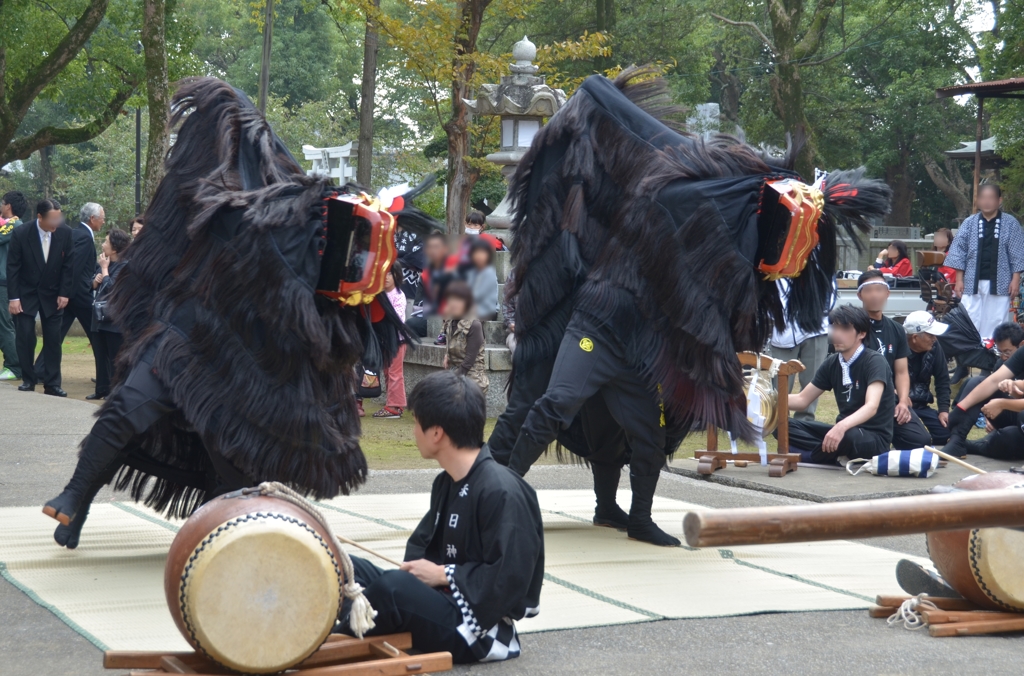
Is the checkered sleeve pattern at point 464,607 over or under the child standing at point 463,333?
under

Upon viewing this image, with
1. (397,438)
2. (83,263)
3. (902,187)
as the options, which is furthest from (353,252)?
(902,187)

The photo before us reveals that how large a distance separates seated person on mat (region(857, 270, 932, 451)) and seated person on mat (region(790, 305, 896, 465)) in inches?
13.9

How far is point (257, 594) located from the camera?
3004mm

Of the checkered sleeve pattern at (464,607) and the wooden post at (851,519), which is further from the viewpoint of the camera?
the checkered sleeve pattern at (464,607)

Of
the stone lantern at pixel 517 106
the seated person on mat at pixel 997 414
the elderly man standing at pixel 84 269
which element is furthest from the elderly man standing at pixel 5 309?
the seated person on mat at pixel 997 414

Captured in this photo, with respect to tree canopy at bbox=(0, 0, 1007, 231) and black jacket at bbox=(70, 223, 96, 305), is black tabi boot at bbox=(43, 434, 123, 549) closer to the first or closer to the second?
black jacket at bbox=(70, 223, 96, 305)

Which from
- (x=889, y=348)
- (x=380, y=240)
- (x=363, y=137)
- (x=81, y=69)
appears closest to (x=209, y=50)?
(x=81, y=69)

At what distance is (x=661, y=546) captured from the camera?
5.20m

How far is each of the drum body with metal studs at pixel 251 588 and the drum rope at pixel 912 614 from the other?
6.94 ft

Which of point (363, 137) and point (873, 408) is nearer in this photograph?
point (873, 408)

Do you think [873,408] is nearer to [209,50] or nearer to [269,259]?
[269,259]

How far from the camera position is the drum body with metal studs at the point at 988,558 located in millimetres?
3811

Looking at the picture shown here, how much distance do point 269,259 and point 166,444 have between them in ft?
3.55

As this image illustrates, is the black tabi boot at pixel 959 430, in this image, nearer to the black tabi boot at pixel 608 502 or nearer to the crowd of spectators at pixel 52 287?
the black tabi boot at pixel 608 502
